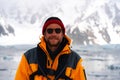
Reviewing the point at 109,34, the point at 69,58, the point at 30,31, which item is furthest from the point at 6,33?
the point at 69,58

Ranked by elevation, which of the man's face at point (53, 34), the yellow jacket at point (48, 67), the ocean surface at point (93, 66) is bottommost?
the ocean surface at point (93, 66)

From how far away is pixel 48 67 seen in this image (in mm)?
2924

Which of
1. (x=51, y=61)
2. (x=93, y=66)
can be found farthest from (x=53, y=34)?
(x=93, y=66)

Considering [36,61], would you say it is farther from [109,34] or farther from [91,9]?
[91,9]

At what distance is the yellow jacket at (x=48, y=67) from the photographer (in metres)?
2.91

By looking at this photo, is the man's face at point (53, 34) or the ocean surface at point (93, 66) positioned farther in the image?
the ocean surface at point (93, 66)

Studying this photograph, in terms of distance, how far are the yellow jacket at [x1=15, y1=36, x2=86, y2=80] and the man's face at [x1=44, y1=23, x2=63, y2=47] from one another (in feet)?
0.16

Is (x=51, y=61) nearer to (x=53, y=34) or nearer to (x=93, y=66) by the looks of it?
(x=53, y=34)

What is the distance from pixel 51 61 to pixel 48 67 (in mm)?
48

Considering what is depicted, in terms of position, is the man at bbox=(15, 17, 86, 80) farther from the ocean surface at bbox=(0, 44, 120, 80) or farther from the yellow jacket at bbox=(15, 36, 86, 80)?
the ocean surface at bbox=(0, 44, 120, 80)

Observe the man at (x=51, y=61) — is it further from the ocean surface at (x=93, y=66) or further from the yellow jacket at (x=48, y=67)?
the ocean surface at (x=93, y=66)

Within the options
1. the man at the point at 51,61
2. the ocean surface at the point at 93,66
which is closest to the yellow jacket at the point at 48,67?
the man at the point at 51,61

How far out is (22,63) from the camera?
292 cm

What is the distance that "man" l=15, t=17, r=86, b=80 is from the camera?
291 cm
